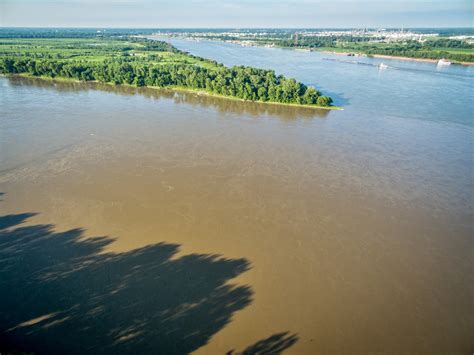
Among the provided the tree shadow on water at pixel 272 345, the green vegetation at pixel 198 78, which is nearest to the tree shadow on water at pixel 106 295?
the tree shadow on water at pixel 272 345

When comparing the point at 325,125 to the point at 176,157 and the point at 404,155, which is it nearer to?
the point at 404,155

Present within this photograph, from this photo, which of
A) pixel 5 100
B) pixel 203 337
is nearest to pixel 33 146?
pixel 5 100

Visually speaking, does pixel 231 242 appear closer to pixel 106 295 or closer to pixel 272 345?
pixel 272 345

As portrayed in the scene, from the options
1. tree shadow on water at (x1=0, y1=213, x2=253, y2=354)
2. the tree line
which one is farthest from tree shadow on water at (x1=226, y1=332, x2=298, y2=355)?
the tree line

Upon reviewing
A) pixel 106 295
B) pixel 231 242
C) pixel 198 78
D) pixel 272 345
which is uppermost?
pixel 198 78

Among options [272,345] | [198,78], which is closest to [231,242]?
[272,345]
